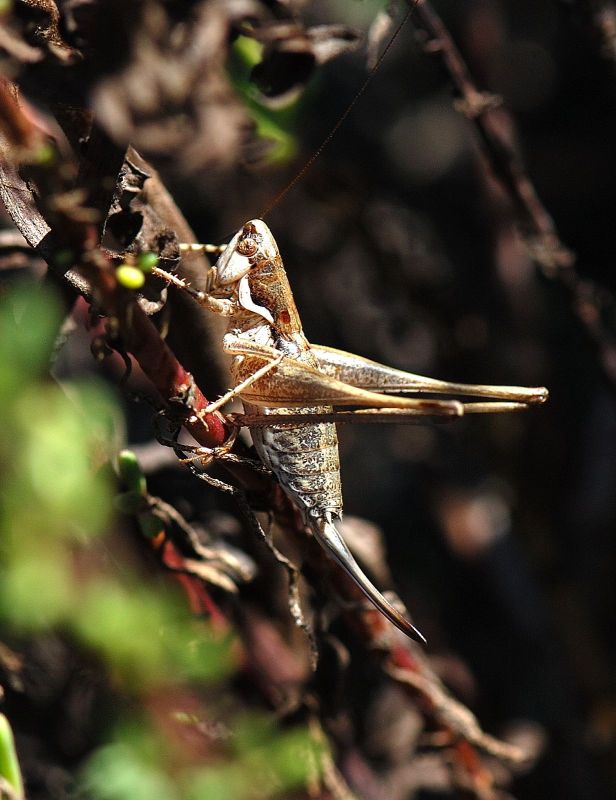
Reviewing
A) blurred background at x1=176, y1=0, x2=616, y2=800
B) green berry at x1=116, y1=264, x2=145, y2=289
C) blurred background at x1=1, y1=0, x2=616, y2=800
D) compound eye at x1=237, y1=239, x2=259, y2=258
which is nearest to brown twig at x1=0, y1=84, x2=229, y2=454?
green berry at x1=116, y1=264, x2=145, y2=289

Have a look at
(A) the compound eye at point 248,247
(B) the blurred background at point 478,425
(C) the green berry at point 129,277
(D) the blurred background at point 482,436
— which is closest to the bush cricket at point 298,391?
(A) the compound eye at point 248,247

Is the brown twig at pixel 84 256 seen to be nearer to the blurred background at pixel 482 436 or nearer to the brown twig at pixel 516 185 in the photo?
the brown twig at pixel 516 185

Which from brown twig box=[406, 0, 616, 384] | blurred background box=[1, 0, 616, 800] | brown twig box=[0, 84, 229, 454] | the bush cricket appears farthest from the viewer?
blurred background box=[1, 0, 616, 800]

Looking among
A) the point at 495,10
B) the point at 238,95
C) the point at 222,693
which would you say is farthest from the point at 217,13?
the point at 495,10

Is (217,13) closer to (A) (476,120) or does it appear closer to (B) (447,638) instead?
(A) (476,120)

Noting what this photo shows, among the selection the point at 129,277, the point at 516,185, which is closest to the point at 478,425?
the point at 516,185

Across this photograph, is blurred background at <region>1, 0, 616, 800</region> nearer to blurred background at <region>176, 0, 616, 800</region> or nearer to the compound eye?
blurred background at <region>176, 0, 616, 800</region>

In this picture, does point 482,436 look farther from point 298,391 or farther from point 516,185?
point 298,391
